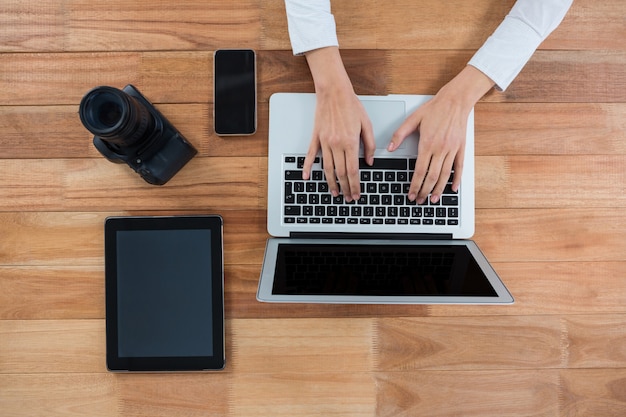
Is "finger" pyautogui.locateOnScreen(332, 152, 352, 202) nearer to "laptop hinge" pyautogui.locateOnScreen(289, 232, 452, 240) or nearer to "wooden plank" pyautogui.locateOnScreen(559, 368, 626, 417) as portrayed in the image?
"laptop hinge" pyautogui.locateOnScreen(289, 232, 452, 240)

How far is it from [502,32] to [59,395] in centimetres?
97

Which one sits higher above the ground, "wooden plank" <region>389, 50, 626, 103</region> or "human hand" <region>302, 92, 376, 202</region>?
"wooden plank" <region>389, 50, 626, 103</region>

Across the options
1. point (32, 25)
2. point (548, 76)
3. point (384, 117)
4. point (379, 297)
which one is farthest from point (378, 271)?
point (32, 25)

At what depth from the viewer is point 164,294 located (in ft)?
2.48

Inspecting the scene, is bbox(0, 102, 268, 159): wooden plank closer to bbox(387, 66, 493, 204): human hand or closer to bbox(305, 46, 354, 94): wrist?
bbox(305, 46, 354, 94): wrist

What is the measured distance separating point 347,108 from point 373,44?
6.0 inches

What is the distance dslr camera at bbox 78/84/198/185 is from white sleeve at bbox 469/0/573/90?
517mm

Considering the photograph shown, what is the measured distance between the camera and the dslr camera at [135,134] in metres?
0.62

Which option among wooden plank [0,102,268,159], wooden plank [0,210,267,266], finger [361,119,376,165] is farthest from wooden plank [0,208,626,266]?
finger [361,119,376,165]

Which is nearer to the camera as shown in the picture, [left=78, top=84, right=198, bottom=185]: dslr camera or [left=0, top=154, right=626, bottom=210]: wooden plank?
[left=78, top=84, right=198, bottom=185]: dslr camera

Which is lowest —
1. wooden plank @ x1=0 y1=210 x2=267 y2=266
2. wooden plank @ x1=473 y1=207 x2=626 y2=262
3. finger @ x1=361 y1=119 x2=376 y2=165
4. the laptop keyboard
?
wooden plank @ x1=0 y1=210 x2=267 y2=266

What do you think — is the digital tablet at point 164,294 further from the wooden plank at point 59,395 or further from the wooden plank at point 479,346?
the wooden plank at point 479,346

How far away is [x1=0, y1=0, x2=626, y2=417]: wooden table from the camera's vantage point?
0.78 metres

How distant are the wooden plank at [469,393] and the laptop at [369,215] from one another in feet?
0.76
